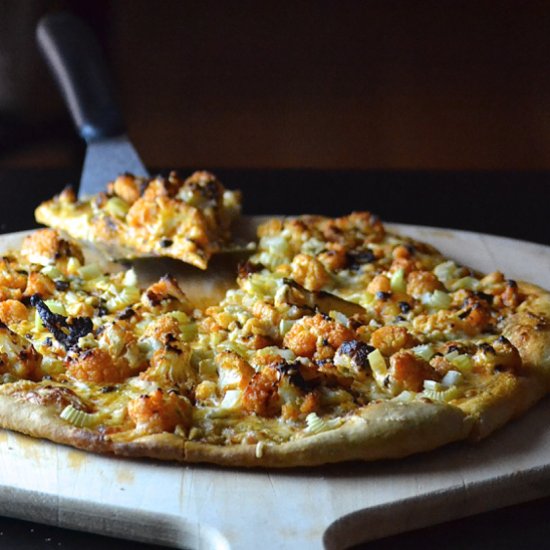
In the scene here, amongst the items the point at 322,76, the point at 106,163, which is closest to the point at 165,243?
the point at 106,163

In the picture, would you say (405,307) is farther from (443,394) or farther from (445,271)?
(443,394)

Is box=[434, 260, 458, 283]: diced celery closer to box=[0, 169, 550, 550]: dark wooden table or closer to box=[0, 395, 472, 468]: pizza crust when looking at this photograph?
box=[0, 169, 550, 550]: dark wooden table

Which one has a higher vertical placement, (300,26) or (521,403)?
(521,403)

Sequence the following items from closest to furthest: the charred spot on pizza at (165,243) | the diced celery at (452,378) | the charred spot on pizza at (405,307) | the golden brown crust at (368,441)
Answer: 1. the golden brown crust at (368,441)
2. the diced celery at (452,378)
3. the charred spot on pizza at (405,307)
4. the charred spot on pizza at (165,243)

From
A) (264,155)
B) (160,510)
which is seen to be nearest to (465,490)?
(160,510)

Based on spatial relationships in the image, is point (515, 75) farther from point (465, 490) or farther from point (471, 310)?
point (465, 490)

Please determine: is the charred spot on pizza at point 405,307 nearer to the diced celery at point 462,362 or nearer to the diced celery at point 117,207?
the diced celery at point 462,362

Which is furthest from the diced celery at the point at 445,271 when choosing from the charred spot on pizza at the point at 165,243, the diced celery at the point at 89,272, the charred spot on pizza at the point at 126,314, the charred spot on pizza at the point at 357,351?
the diced celery at the point at 89,272
